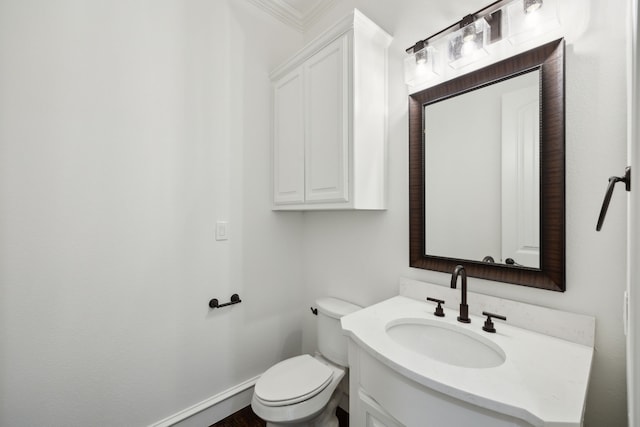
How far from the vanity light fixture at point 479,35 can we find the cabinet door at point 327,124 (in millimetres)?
348

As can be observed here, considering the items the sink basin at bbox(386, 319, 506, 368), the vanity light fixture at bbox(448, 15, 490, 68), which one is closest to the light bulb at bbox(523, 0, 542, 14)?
the vanity light fixture at bbox(448, 15, 490, 68)

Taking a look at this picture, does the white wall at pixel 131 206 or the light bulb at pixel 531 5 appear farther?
the white wall at pixel 131 206

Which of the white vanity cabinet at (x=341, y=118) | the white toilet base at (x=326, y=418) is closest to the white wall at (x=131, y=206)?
the white vanity cabinet at (x=341, y=118)

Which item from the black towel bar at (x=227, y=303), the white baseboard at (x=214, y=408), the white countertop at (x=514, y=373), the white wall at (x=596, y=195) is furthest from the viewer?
the black towel bar at (x=227, y=303)

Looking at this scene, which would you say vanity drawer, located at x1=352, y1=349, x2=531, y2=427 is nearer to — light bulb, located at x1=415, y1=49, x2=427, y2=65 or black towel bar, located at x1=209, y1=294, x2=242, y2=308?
black towel bar, located at x1=209, y1=294, x2=242, y2=308

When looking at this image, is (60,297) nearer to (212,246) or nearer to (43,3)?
(212,246)

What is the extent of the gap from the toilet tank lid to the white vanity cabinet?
0.61 metres

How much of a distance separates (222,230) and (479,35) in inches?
62.5

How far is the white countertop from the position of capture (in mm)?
608

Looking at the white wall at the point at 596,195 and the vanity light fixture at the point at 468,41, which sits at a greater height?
the vanity light fixture at the point at 468,41

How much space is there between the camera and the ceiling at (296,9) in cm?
182

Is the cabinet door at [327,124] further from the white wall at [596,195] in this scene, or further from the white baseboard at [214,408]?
the white baseboard at [214,408]

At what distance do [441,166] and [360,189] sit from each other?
393 millimetres

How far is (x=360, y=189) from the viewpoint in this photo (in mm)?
1364
